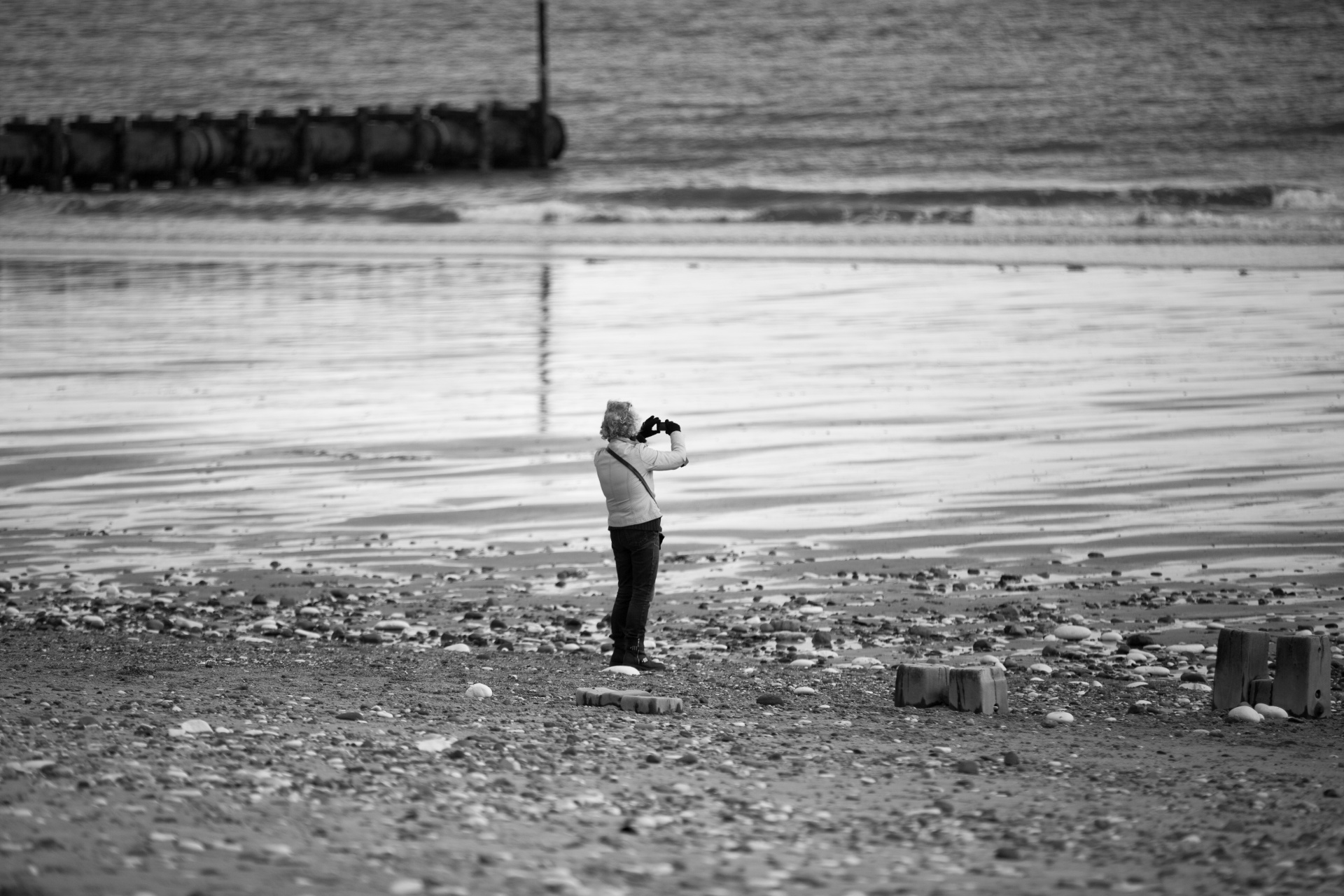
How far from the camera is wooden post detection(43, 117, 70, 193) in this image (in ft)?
166

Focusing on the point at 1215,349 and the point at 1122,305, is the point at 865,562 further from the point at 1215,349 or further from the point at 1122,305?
the point at 1122,305

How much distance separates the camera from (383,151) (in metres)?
55.0

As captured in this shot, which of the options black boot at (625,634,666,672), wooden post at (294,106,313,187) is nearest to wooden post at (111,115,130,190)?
wooden post at (294,106,313,187)

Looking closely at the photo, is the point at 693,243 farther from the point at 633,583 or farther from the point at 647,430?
the point at 633,583

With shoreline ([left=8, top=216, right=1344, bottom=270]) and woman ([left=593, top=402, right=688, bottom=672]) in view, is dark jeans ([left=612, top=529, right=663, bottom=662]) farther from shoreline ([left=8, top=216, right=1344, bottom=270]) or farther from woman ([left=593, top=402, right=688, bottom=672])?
shoreline ([left=8, top=216, right=1344, bottom=270])

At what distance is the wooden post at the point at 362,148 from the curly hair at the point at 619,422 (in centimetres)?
4781

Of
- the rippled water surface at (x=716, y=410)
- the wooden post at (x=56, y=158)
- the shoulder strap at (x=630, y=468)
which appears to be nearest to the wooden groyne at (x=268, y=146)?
the wooden post at (x=56, y=158)

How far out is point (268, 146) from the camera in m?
53.0

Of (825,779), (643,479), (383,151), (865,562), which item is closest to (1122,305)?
(865,562)

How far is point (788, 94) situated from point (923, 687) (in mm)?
68996

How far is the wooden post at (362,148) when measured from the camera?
2135 inches

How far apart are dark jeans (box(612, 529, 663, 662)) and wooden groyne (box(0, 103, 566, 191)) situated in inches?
1832

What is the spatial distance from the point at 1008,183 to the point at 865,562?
→ 138 ft

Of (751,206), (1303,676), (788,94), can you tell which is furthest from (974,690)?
(788,94)
